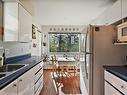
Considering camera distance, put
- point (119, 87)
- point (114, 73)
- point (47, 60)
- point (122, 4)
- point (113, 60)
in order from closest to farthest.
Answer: point (119, 87), point (114, 73), point (122, 4), point (113, 60), point (47, 60)

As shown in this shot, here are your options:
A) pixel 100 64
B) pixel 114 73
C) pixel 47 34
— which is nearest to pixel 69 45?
pixel 47 34

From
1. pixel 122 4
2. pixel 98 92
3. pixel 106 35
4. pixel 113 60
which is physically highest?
pixel 122 4

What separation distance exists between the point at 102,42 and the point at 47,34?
20.9 ft

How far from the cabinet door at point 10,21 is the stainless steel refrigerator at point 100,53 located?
1.40m

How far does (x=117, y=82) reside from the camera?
7.52 feet

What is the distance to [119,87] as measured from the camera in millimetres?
2203

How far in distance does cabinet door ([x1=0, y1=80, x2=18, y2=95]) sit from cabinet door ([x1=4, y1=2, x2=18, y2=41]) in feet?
4.48

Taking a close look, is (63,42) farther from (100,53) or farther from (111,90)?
(111,90)

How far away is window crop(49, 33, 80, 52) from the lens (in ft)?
31.5

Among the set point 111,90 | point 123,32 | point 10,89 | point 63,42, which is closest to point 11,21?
point 10,89

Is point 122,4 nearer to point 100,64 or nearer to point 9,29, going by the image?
point 100,64

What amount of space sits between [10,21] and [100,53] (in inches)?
70.9

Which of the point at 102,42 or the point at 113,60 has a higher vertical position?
the point at 102,42

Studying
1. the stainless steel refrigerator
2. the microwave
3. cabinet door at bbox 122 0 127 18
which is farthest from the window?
the microwave
